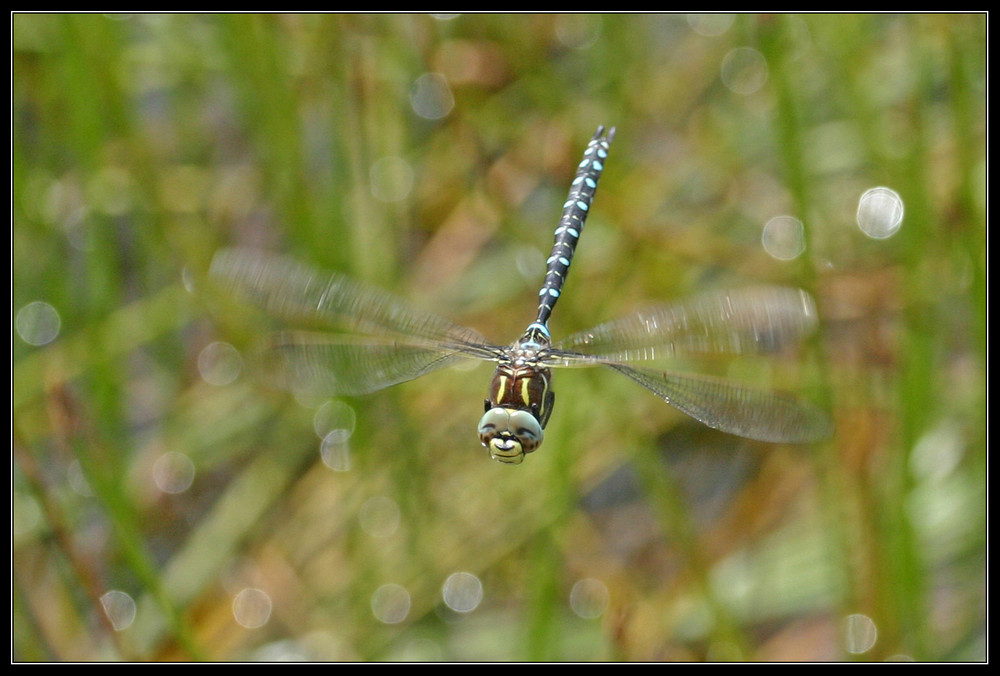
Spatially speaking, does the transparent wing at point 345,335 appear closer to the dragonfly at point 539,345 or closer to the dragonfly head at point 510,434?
the dragonfly at point 539,345

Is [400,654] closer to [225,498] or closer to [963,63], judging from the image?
[225,498]

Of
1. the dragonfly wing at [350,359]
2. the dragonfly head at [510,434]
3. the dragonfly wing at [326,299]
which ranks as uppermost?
the dragonfly wing at [326,299]

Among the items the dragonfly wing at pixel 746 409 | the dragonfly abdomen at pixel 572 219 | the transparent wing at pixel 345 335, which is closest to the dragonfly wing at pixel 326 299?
the transparent wing at pixel 345 335

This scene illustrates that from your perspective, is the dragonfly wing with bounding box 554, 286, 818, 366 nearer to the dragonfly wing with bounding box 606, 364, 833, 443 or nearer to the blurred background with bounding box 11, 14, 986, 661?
the dragonfly wing with bounding box 606, 364, 833, 443

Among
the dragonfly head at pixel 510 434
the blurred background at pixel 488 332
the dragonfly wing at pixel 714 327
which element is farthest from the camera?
the blurred background at pixel 488 332

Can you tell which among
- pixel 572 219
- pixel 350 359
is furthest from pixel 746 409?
pixel 350 359

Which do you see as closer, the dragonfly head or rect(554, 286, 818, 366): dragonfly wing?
rect(554, 286, 818, 366): dragonfly wing

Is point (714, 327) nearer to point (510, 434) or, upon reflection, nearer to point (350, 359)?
point (510, 434)

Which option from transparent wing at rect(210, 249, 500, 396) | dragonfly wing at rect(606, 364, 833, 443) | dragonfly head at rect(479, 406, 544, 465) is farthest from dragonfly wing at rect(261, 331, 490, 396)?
dragonfly wing at rect(606, 364, 833, 443)
